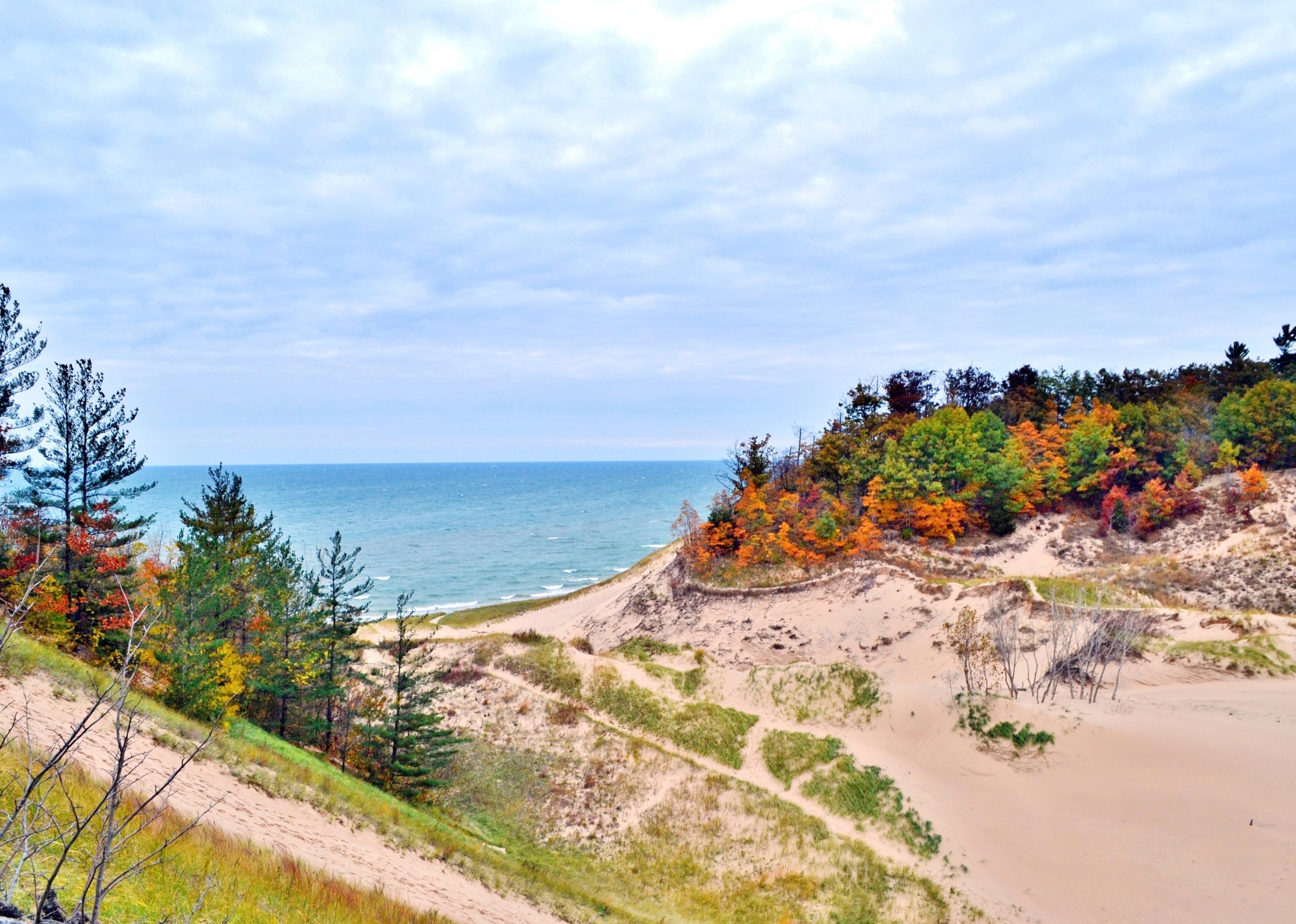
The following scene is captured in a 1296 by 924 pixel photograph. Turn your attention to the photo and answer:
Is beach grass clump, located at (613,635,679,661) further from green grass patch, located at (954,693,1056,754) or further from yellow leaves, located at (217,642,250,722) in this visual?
yellow leaves, located at (217,642,250,722)

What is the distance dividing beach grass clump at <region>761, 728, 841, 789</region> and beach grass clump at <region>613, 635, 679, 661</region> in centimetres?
1041

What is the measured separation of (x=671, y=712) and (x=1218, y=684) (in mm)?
19993

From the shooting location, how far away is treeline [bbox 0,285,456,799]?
19.6m

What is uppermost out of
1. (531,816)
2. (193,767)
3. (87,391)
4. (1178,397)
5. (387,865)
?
(1178,397)

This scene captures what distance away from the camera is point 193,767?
12750 mm

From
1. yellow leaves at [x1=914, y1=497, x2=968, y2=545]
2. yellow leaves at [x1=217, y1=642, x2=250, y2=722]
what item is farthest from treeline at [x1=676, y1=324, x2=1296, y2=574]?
yellow leaves at [x1=217, y1=642, x2=250, y2=722]

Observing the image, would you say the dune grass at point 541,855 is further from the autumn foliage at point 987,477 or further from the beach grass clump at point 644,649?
the autumn foliage at point 987,477

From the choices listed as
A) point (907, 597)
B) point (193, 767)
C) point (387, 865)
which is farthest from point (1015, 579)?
point (193, 767)

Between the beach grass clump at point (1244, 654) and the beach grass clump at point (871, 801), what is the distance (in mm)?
12510

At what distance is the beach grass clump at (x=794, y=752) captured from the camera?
23.1 metres

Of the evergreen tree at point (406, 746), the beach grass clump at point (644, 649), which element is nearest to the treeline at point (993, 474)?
the beach grass clump at point (644, 649)

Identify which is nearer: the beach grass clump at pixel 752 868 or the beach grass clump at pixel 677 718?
the beach grass clump at pixel 752 868

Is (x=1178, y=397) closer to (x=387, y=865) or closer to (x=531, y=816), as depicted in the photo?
(x=531, y=816)

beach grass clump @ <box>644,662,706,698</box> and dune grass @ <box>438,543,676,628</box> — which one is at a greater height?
beach grass clump @ <box>644,662,706,698</box>
